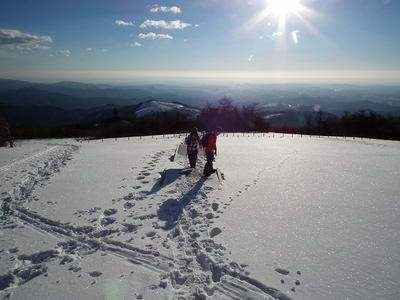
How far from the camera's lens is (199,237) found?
17.3 feet

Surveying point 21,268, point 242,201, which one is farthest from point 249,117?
point 21,268

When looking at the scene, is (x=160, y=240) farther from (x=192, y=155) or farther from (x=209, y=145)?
(x=192, y=155)

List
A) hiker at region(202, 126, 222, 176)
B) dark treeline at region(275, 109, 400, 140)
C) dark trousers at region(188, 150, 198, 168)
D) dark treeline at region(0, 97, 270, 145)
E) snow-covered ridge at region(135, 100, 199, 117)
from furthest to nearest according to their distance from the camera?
snow-covered ridge at region(135, 100, 199, 117) → dark treeline at region(0, 97, 270, 145) → dark treeline at region(275, 109, 400, 140) → dark trousers at region(188, 150, 198, 168) → hiker at region(202, 126, 222, 176)

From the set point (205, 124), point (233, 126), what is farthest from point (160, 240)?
point (205, 124)

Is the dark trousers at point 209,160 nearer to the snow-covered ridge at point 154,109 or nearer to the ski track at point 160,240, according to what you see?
the ski track at point 160,240

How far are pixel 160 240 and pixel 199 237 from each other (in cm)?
88

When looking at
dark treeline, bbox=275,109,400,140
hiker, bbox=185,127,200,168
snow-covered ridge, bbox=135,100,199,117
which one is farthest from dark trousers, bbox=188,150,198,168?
snow-covered ridge, bbox=135,100,199,117

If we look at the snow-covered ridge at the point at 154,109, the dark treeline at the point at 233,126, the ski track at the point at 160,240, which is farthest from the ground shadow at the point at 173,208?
the snow-covered ridge at the point at 154,109

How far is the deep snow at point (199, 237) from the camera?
3873mm

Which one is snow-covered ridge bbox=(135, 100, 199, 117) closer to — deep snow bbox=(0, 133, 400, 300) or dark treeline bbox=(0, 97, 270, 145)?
dark treeline bbox=(0, 97, 270, 145)

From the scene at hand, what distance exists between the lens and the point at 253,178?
952 cm

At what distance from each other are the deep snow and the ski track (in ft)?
0.08

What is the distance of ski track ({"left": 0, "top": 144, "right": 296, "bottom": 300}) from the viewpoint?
12.9ft

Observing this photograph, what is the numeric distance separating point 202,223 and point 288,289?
2579 millimetres
